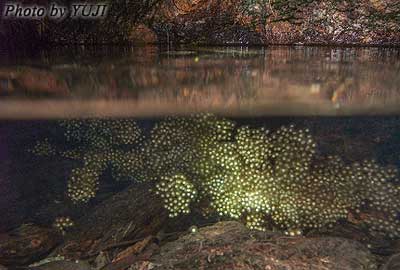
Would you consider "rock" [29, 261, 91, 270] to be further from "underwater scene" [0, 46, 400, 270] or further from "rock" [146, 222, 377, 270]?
"rock" [146, 222, 377, 270]

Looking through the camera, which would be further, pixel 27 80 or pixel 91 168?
pixel 27 80

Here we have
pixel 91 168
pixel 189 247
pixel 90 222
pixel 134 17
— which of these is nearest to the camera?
pixel 189 247

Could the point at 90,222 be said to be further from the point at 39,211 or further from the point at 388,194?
the point at 388,194

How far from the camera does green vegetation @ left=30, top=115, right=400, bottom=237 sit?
8.76 feet

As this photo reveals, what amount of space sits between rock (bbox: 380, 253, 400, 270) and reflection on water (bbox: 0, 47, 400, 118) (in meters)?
2.02

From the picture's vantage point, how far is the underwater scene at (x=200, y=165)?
7.43 ft

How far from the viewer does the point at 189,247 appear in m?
2.24

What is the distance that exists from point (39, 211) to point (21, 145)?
1139 millimetres

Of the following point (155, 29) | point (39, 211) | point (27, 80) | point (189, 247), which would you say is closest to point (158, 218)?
point (189, 247)

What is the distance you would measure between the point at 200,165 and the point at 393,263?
173 centimetres

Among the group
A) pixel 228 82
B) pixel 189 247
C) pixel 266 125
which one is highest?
pixel 228 82

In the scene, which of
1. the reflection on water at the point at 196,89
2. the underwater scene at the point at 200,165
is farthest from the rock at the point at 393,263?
the reflection on water at the point at 196,89

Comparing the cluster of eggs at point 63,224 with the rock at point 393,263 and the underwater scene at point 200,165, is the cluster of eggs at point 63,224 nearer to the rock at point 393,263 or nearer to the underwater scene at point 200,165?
the underwater scene at point 200,165

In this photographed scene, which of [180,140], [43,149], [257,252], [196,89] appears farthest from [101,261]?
[196,89]
